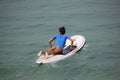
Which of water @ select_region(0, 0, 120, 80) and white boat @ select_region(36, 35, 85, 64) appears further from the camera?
water @ select_region(0, 0, 120, 80)

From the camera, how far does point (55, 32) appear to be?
19125 millimetres

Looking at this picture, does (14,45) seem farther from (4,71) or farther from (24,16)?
(24,16)

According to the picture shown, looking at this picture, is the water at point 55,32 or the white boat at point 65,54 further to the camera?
the water at point 55,32

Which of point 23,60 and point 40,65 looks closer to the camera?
point 40,65

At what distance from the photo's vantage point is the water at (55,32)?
42.7ft

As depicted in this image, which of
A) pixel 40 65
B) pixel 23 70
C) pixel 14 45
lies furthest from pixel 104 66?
pixel 14 45

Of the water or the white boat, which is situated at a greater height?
the white boat

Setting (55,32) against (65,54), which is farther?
(55,32)

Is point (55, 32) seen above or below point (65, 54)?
below

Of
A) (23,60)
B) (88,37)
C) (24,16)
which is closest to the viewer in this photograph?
(23,60)

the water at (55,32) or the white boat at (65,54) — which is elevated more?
the white boat at (65,54)

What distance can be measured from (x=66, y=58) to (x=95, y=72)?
1501mm

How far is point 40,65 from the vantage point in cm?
1292

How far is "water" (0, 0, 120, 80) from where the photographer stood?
42.7ft
